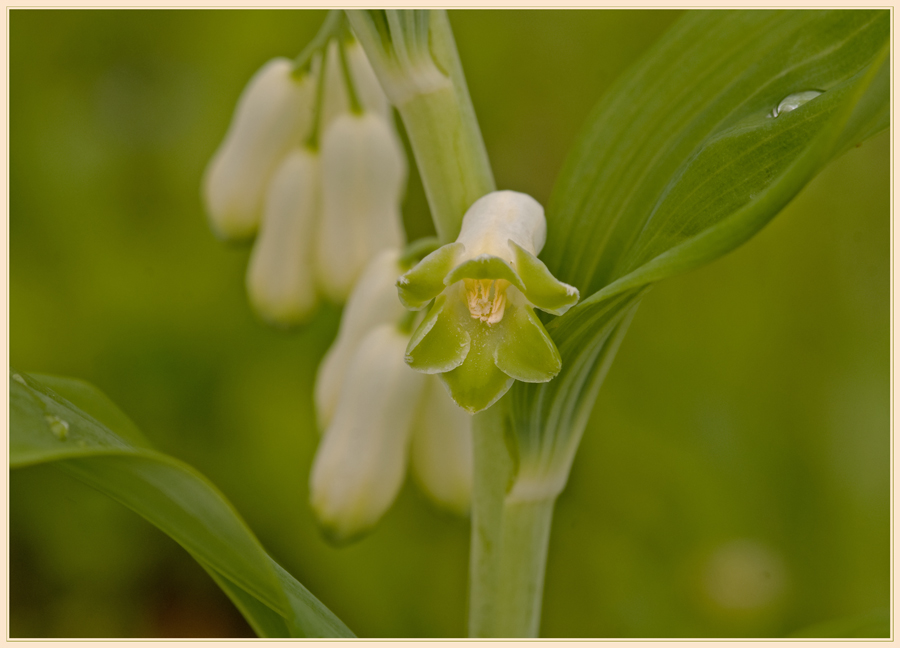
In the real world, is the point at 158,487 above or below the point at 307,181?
below

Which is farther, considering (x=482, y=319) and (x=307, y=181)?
(x=307, y=181)

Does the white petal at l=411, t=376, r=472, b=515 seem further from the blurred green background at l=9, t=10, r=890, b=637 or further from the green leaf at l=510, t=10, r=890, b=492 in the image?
the blurred green background at l=9, t=10, r=890, b=637

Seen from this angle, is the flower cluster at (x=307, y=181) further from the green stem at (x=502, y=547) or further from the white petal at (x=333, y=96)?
the green stem at (x=502, y=547)

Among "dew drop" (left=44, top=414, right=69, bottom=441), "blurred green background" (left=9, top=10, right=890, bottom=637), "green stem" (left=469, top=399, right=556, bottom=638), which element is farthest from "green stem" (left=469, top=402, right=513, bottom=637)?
"blurred green background" (left=9, top=10, right=890, bottom=637)

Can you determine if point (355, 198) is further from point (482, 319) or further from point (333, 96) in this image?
point (482, 319)

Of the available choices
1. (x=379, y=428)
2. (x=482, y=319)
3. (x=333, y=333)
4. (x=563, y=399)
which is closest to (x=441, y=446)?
(x=379, y=428)

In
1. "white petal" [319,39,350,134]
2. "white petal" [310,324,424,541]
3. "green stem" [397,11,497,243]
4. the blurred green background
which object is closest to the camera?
"green stem" [397,11,497,243]

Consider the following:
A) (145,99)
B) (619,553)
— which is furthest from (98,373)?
(619,553)
